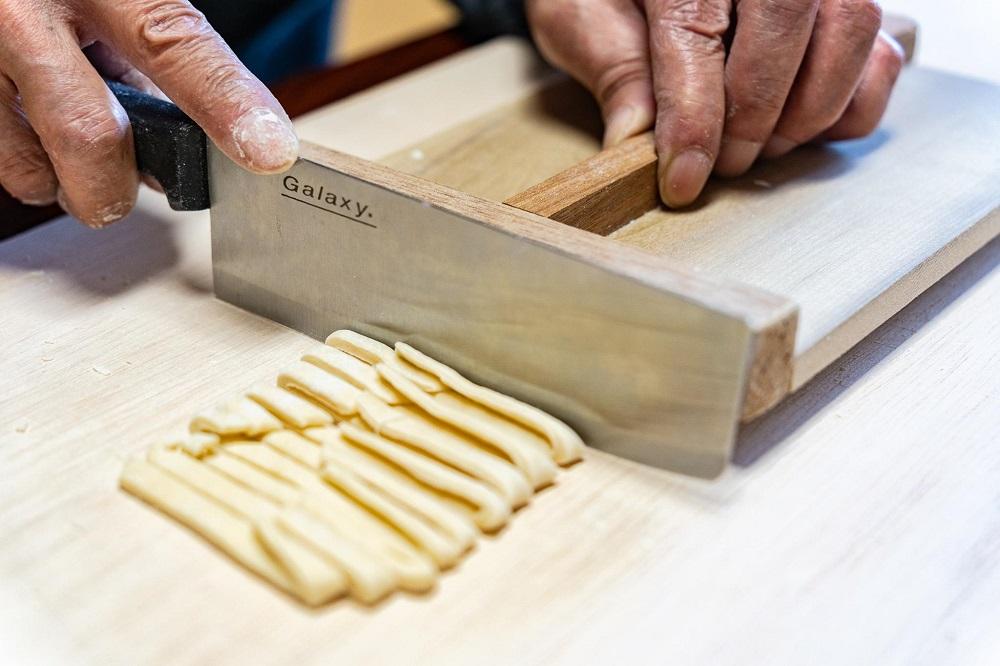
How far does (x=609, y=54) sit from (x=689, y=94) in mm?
271

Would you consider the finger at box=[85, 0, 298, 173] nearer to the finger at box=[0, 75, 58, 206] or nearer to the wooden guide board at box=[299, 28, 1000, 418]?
the finger at box=[0, 75, 58, 206]

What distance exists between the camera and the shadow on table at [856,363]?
3.94 feet

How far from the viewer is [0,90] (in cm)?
146

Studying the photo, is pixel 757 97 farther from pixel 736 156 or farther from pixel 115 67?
pixel 115 67

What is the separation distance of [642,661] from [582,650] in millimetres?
54

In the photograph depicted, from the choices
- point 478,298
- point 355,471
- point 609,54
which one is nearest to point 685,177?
point 609,54

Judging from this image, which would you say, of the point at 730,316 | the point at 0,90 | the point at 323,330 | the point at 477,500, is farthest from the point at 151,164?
the point at 730,316

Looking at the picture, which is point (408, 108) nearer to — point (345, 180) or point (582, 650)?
point (345, 180)

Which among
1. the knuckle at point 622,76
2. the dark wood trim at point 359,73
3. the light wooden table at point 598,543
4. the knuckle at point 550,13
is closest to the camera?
the light wooden table at point 598,543

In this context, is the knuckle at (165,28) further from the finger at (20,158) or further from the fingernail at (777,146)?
the fingernail at (777,146)

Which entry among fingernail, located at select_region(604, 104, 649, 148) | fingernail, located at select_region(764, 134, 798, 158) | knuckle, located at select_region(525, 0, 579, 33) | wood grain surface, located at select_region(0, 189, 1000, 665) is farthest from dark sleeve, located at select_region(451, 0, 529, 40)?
wood grain surface, located at select_region(0, 189, 1000, 665)

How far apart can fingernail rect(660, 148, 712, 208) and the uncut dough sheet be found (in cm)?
48

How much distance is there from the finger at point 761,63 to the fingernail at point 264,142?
671mm

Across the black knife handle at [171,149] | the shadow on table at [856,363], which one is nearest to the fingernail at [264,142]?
the black knife handle at [171,149]
